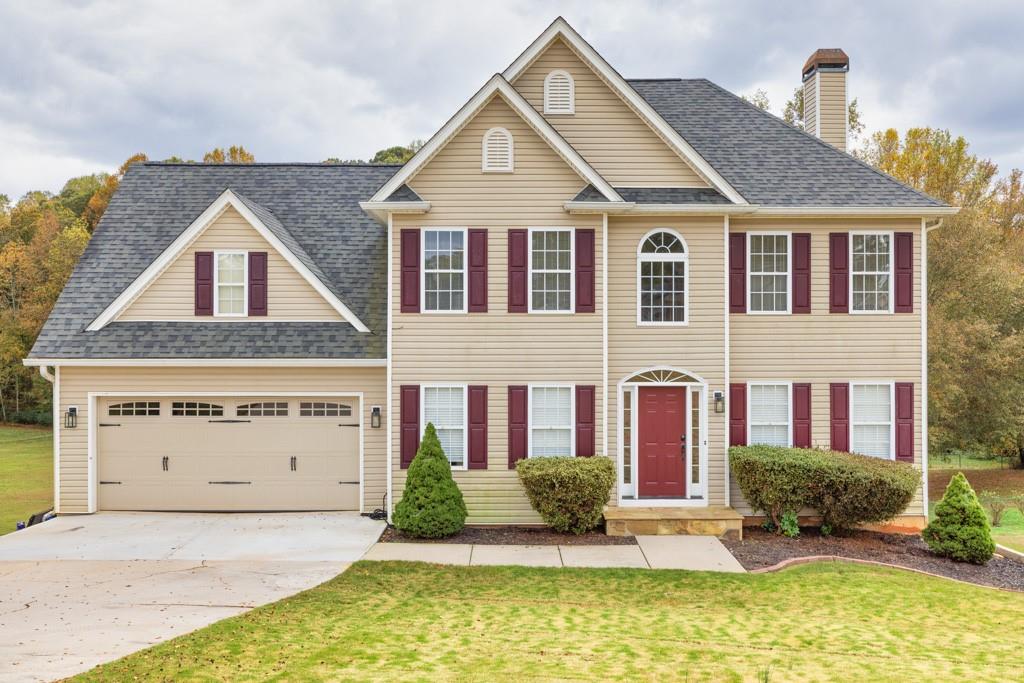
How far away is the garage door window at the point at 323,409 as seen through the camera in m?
13.5

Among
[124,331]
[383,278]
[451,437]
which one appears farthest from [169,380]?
[451,437]

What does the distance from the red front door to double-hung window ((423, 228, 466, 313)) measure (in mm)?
3898

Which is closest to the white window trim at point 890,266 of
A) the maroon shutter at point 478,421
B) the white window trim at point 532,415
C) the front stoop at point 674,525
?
the front stoop at point 674,525

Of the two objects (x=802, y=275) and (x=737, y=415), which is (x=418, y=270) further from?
(x=802, y=275)

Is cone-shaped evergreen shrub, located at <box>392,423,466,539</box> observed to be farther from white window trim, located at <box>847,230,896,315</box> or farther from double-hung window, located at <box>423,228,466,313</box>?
white window trim, located at <box>847,230,896,315</box>

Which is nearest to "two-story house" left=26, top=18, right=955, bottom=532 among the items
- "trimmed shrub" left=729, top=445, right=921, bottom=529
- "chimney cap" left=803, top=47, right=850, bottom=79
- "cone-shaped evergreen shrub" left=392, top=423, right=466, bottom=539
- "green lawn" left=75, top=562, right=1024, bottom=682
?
"trimmed shrub" left=729, top=445, right=921, bottom=529

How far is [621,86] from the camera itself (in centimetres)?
1299

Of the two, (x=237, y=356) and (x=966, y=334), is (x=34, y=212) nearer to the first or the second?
(x=237, y=356)

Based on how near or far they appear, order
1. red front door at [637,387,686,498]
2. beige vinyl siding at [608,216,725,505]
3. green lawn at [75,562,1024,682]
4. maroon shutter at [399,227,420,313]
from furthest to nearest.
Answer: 1. red front door at [637,387,686,498]
2. beige vinyl siding at [608,216,725,505]
3. maroon shutter at [399,227,420,313]
4. green lawn at [75,562,1024,682]

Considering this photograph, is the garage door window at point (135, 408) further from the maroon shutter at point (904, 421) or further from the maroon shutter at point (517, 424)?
the maroon shutter at point (904, 421)

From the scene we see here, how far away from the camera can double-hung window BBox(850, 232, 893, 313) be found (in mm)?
13391

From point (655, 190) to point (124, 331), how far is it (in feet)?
34.2

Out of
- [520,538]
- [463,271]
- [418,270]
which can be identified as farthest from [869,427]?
[418,270]

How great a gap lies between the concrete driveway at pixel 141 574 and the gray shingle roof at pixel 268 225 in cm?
311
